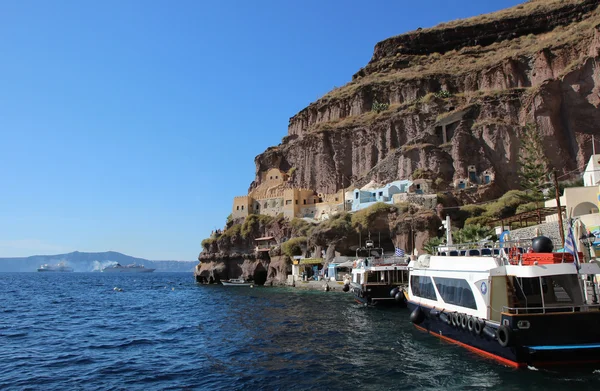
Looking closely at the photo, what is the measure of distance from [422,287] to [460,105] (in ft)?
244

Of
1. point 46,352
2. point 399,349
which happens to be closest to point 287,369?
point 399,349

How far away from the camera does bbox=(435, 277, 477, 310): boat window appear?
2131cm

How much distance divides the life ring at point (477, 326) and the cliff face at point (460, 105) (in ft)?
208

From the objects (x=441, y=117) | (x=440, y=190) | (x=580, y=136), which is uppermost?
(x=441, y=117)

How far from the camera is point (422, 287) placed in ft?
92.3

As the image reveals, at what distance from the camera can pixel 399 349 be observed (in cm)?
2391

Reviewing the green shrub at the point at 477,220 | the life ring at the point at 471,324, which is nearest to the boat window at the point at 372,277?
the life ring at the point at 471,324

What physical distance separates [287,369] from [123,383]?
7.04 m

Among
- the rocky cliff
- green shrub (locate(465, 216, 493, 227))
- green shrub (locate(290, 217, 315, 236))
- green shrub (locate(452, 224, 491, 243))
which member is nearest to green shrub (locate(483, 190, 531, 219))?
green shrub (locate(465, 216, 493, 227))

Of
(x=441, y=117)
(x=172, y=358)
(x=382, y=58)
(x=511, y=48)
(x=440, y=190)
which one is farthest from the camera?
(x=382, y=58)

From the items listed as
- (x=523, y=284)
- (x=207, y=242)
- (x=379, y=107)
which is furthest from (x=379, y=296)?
(x=379, y=107)

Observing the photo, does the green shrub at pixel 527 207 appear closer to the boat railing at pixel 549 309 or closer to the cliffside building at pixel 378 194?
the cliffside building at pixel 378 194

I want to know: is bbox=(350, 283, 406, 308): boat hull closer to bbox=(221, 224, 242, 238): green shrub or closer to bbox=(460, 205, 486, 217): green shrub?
bbox=(460, 205, 486, 217): green shrub

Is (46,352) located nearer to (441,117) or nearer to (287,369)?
(287,369)
